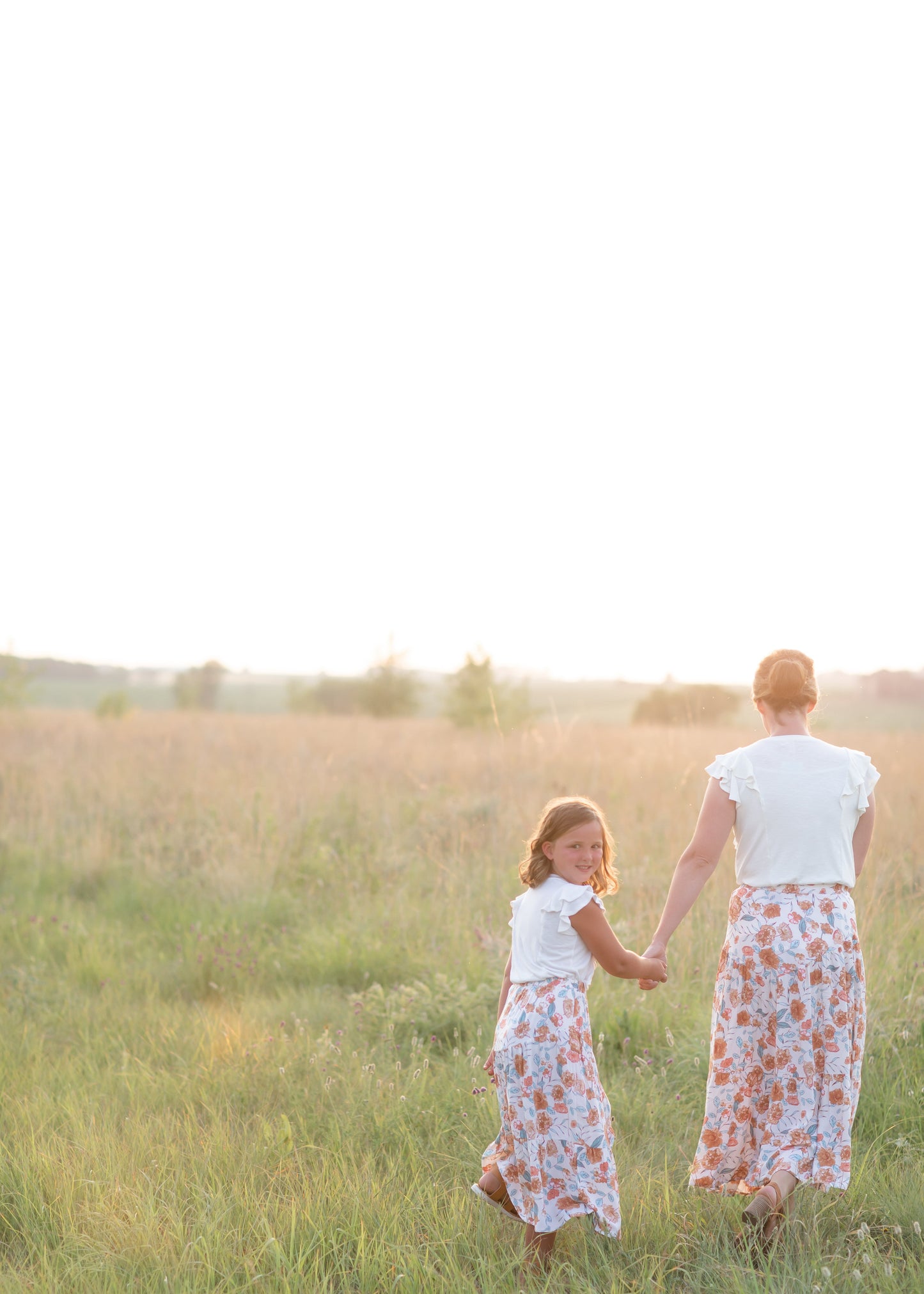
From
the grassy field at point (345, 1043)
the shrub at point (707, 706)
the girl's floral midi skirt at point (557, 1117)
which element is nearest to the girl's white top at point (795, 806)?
the girl's floral midi skirt at point (557, 1117)

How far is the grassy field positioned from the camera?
2.97 m

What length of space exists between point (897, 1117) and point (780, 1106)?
1.03 metres

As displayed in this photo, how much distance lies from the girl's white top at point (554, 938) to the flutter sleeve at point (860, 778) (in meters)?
0.92

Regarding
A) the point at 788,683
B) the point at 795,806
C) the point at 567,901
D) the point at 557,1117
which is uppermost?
the point at 788,683

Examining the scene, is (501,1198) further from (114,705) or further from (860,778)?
(114,705)

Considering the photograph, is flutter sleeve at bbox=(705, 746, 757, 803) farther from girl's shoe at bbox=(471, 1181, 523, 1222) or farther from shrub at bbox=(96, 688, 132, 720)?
shrub at bbox=(96, 688, 132, 720)

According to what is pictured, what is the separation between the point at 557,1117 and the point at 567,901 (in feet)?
1.93

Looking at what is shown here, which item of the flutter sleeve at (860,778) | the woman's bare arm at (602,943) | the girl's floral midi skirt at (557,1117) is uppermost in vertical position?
the flutter sleeve at (860,778)

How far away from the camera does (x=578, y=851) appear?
290cm

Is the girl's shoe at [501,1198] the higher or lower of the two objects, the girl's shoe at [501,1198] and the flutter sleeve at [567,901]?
the lower

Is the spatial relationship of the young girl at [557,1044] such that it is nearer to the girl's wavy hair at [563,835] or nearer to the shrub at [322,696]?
the girl's wavy hair at [563,835]

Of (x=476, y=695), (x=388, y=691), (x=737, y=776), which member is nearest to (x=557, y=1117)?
(x=737, y=776)

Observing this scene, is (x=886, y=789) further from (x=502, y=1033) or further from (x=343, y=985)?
(x=502, y=1033)

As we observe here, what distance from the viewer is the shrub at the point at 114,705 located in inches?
1315
